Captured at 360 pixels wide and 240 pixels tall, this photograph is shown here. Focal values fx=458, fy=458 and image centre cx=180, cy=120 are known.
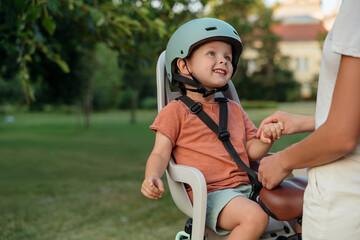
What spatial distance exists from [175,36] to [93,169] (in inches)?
347

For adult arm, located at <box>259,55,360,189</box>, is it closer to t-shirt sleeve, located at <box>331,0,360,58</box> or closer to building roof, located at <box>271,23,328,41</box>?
t-shirt sleeve, located at <box>331,0,360,58</box>

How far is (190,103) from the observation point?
8.26ft

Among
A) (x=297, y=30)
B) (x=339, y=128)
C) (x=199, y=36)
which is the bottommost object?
(x=339, y=128)

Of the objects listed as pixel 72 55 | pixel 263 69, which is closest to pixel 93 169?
pixel 72 55

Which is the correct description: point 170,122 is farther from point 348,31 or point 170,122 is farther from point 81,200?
point 81,200

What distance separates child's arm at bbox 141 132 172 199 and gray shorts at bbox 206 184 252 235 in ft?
0.93

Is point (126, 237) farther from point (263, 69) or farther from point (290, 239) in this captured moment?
point (263, 69)

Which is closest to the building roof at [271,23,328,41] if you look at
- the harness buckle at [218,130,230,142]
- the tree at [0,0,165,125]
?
the tree at [0,0,165,125]

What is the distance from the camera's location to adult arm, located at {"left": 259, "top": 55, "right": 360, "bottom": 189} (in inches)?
49.1

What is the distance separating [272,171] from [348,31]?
579 mm

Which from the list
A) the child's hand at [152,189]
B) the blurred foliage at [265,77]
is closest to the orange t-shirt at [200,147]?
the child's hand at [152,189]

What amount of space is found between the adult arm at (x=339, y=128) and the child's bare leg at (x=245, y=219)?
26.1 inches

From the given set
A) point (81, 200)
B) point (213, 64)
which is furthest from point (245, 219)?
point (81, 200)

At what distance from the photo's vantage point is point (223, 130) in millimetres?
2426
